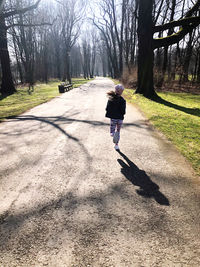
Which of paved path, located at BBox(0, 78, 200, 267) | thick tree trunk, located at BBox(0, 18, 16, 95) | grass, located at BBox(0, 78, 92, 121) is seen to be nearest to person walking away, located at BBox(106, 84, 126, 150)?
paved path, located at BBox(0, 78, 200, 267)

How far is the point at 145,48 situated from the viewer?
40.3 ft

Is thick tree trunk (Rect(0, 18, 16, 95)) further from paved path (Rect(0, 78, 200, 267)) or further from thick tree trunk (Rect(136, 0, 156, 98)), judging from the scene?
paved path (Rect(0, 78, 200, 267))

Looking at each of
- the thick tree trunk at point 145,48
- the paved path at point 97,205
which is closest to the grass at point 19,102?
the paved path at point 97,205

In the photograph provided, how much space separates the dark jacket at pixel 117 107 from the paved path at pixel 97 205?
0.90 meters

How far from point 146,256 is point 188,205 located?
1.15 meters

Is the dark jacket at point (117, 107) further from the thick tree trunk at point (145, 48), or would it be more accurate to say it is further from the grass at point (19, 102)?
the thick tree trunk at point (145, 48)

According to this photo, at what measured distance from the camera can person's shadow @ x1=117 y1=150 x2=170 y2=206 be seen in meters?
2.77

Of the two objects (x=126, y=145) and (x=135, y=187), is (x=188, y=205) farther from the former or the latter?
(x=126, y=145)

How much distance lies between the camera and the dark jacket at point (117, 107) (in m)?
4.44

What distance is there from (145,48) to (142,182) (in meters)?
11.8

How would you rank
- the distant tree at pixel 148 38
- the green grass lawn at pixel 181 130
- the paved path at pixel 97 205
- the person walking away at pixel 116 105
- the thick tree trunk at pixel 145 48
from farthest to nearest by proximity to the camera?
the thick tree trunk at pixel 145 48 < the distant tree at pixel 148 38 < the person walking away at pixel 116 105 < the green grass lawn at pixel 181 130 < the paved path at pixel 97 205

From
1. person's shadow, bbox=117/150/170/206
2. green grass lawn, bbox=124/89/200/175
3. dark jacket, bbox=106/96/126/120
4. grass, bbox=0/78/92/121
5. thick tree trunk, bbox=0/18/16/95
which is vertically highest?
thick tree trunk, bbox=0/18/16/95

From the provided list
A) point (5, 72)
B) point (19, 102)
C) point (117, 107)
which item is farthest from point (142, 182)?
point (5, 72)

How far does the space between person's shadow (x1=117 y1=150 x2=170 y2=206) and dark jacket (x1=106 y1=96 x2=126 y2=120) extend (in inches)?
49.2
